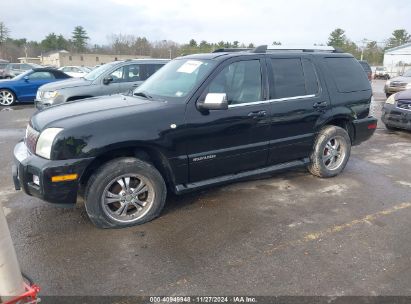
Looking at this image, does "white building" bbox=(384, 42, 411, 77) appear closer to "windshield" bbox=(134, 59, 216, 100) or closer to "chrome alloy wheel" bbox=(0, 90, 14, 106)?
"chrome alloy wheel" bbox=(0, 90, 14, 106)

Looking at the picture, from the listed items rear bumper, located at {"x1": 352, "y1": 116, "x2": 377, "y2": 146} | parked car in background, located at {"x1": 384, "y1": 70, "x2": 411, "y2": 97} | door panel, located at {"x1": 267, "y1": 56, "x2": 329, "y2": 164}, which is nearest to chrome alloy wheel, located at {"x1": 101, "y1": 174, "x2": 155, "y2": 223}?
door panel, located at {"x1": 267, "y1": 56, "x2": 329, "y2": 164}

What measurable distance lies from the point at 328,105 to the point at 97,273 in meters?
3.69

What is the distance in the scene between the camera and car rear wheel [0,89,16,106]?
13.1 metres

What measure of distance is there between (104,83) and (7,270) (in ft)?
23.1

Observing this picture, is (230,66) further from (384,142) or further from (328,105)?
(384,142)

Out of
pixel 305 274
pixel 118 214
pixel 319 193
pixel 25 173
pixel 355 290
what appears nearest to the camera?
pixel 355 290

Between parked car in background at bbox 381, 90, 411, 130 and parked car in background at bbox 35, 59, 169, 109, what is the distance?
575 cm

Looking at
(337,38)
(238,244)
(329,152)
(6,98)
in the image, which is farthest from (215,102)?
(337,38)

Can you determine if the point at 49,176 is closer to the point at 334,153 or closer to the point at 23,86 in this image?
the point at 334,153

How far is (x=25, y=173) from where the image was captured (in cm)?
347

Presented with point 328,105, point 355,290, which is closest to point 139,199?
point 355,290

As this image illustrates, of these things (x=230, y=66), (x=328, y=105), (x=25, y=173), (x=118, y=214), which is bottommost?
(x=118, y=214)

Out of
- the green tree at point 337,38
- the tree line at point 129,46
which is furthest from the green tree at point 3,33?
the green tree at point 337,38

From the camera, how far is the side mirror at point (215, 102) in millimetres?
3789
